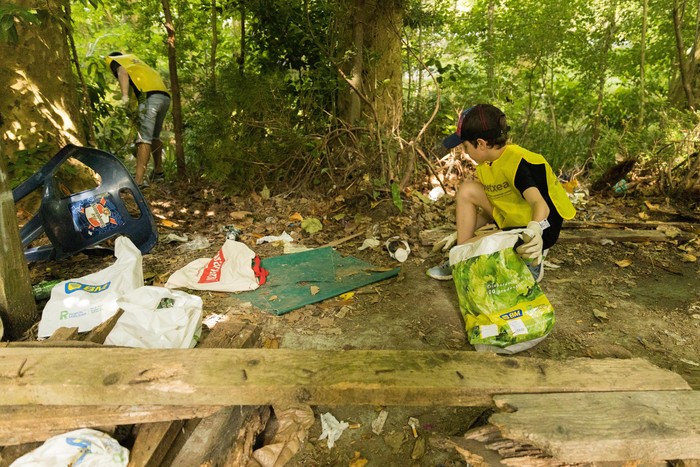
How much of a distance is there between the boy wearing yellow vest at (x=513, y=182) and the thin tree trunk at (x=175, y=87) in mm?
4171

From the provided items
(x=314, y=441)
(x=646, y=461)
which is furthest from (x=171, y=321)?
(x=646, y=461)

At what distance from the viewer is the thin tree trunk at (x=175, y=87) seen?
5.08 m

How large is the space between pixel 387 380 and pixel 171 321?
123 centimetres

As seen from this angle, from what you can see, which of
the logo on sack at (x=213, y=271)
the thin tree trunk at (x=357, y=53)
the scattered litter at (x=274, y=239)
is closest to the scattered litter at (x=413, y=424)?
the logo on sack at (x=213, y=271)

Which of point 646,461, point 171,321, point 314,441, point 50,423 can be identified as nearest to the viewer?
point 646,461

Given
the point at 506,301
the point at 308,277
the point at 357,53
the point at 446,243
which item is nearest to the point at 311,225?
the point at 308,277

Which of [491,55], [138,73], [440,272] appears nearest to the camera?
[440,272]

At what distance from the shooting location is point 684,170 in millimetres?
4469

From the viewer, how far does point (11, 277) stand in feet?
7.25

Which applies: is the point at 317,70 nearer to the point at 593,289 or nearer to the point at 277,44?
the point at 277,44

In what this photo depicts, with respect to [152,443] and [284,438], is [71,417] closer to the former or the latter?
[152,443]

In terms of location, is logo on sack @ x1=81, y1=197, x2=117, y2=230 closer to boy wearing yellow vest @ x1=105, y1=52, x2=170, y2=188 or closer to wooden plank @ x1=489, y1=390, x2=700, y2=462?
boy wearing yellow vest @ x1=105, y1=52, x2=170, y2=188

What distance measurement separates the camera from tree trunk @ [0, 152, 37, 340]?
2.15 m

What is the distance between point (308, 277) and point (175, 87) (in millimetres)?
3778
